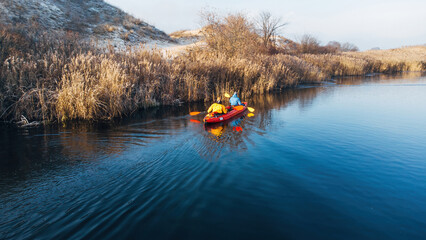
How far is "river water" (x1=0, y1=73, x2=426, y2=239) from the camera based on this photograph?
333cm

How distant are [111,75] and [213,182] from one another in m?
7.15

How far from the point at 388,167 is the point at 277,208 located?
10.3 feet

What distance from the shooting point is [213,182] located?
4582mm

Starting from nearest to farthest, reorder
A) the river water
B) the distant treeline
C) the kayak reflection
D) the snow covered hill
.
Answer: the river water → the kayak reflection → the distant treeline → the snow covered hill

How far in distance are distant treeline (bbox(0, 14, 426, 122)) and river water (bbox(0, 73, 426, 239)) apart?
46.7 inches

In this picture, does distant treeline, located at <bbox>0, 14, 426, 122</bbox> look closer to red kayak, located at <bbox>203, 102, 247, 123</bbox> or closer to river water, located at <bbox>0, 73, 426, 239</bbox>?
river water, located at <bbox>0, 73, 426, 239</bbox>

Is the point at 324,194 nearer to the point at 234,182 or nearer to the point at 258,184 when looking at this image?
the point at 258,184

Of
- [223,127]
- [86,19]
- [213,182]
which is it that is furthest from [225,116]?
[86,19]

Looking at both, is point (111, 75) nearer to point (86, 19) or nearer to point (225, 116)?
point (225, 116)

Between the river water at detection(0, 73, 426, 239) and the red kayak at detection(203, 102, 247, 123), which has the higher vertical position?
the red kayak at detection(203, 102, 247, 123)

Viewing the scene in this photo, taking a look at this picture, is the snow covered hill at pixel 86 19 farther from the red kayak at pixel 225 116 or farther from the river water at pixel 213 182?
the river water at pixel 213 182

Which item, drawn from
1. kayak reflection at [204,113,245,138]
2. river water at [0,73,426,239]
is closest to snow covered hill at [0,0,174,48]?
kayak reflection at [204,113,245,138]

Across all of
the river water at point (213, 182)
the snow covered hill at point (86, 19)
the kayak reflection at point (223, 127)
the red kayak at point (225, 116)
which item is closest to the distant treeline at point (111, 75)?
the river water at point (213, 182)

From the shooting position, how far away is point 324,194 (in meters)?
4.20
